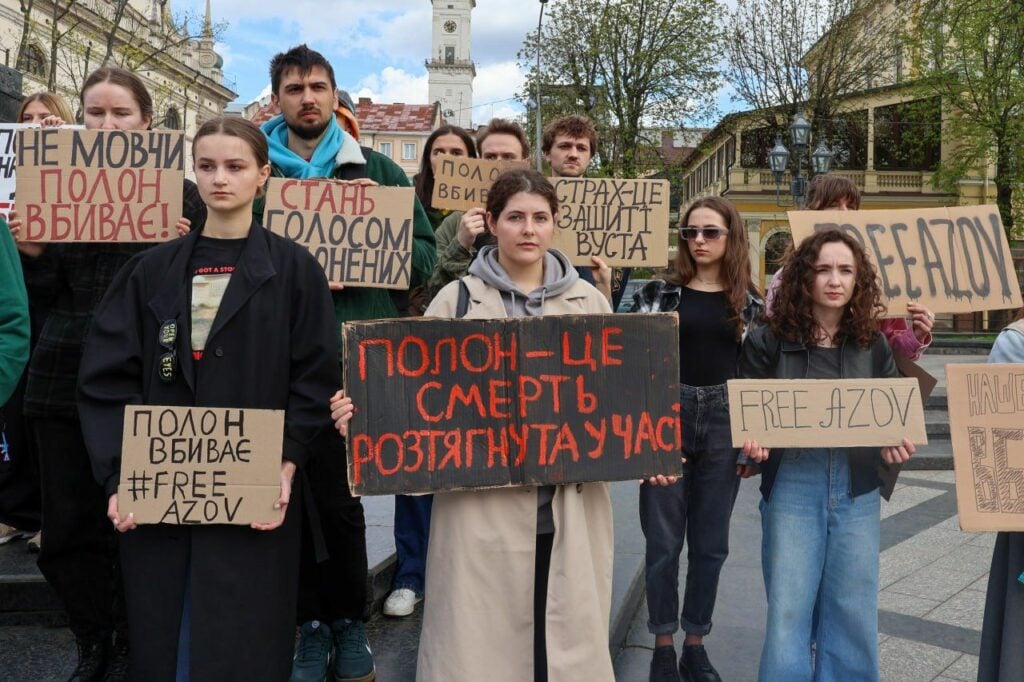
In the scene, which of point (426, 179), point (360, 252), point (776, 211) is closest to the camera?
point (360, 252)

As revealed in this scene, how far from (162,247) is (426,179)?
2.13 metres

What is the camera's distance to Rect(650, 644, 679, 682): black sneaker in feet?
11.7

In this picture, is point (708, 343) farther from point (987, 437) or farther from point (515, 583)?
point (515, 583)

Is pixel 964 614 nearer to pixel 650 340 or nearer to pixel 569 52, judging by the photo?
pixel 650 340

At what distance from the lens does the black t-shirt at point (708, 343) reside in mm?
3508

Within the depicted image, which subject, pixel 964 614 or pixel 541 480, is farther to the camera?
pixel 964 614

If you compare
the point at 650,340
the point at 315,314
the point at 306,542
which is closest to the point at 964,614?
the point at 650,340

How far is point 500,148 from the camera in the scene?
4.38m

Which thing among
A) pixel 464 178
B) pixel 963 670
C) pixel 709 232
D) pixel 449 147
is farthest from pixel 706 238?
pixel 963 670

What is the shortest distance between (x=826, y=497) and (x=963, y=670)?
1.61 m

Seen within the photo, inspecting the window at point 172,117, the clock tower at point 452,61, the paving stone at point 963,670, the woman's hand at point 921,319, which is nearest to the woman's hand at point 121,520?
the woman's hand at point 921,319

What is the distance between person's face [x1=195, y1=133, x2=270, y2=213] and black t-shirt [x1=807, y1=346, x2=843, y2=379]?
1982mm

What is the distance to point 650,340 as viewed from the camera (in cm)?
258

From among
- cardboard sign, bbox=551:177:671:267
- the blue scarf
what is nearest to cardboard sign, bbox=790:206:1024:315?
cardboard sign, bbox=551:177:671:267
